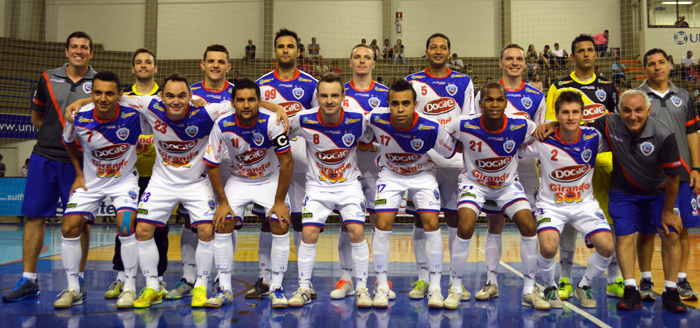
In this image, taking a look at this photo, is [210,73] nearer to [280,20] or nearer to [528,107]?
[528,107]

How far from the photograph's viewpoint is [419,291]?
517 cm

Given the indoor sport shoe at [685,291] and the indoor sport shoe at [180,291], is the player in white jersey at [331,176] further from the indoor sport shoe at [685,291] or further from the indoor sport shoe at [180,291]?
the indoor sport shoe at [685,291]

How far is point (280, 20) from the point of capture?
22516 millimetres

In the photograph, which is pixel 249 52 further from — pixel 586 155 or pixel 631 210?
pixel 631 210

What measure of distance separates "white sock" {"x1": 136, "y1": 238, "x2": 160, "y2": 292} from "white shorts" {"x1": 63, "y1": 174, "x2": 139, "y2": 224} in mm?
376

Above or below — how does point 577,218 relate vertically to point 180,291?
above

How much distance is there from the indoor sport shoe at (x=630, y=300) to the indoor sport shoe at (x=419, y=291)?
1.79 m

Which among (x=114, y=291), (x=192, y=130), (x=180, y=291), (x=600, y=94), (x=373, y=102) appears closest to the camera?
(x=192, y=130)

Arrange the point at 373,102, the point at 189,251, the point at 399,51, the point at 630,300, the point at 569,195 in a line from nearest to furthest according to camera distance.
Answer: the point at 630,300, the point at 569,195, the point at 189,251, the point at 373,102, the point at 399,51

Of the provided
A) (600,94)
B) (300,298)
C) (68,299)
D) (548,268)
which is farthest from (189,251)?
(600,94)

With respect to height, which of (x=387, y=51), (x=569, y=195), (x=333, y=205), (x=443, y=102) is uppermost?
(x=387, y=51)

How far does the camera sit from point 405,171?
16.6 ft

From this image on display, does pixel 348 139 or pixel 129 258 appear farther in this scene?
pixel 348 139

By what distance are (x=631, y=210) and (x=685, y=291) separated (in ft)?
3.16
